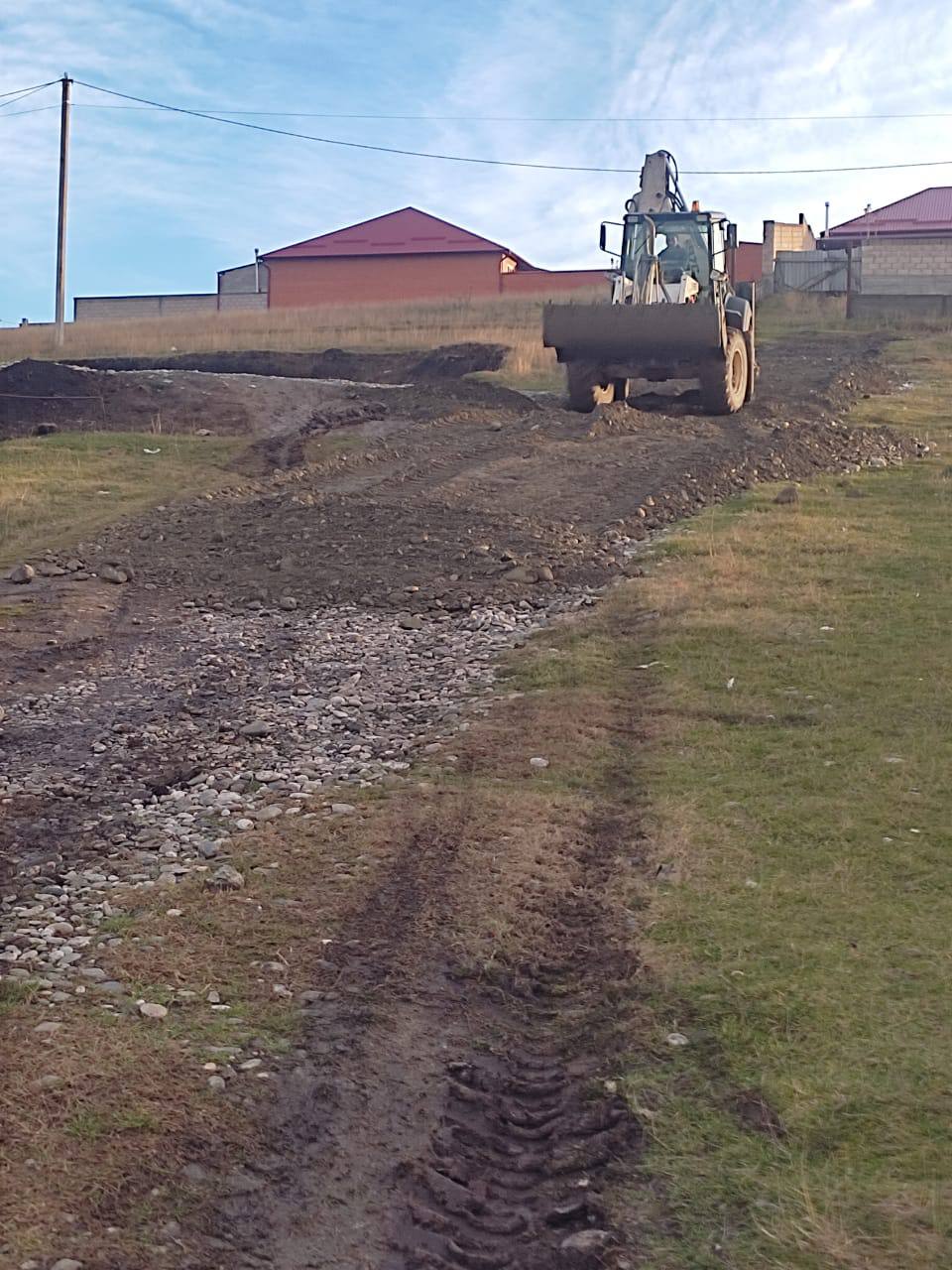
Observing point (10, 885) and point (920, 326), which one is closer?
point (10, 885)

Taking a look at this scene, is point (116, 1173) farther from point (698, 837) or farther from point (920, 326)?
point (920, 326)

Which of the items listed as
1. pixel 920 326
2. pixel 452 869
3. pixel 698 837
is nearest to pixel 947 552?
pixel 698 837

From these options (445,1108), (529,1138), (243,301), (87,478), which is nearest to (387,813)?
(445,1108)

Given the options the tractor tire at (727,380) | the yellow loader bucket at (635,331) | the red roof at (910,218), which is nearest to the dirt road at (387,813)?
the yellow loader bucket at (635,331)

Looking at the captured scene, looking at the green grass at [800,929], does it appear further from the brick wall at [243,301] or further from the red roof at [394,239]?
the brick wall at [243,301]

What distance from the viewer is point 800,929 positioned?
17.5 feet

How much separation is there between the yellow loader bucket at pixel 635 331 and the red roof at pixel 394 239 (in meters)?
43.0

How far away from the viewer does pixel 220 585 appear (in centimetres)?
1211

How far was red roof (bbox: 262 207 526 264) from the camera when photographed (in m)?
61.9

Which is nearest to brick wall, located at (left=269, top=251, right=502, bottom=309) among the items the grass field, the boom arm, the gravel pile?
the boom arm

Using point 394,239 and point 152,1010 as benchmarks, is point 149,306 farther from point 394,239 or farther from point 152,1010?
point 152,1010

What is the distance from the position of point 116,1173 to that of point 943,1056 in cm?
243

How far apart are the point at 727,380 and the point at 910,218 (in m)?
40.5

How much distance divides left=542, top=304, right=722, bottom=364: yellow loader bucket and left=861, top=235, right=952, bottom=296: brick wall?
23097 mm
